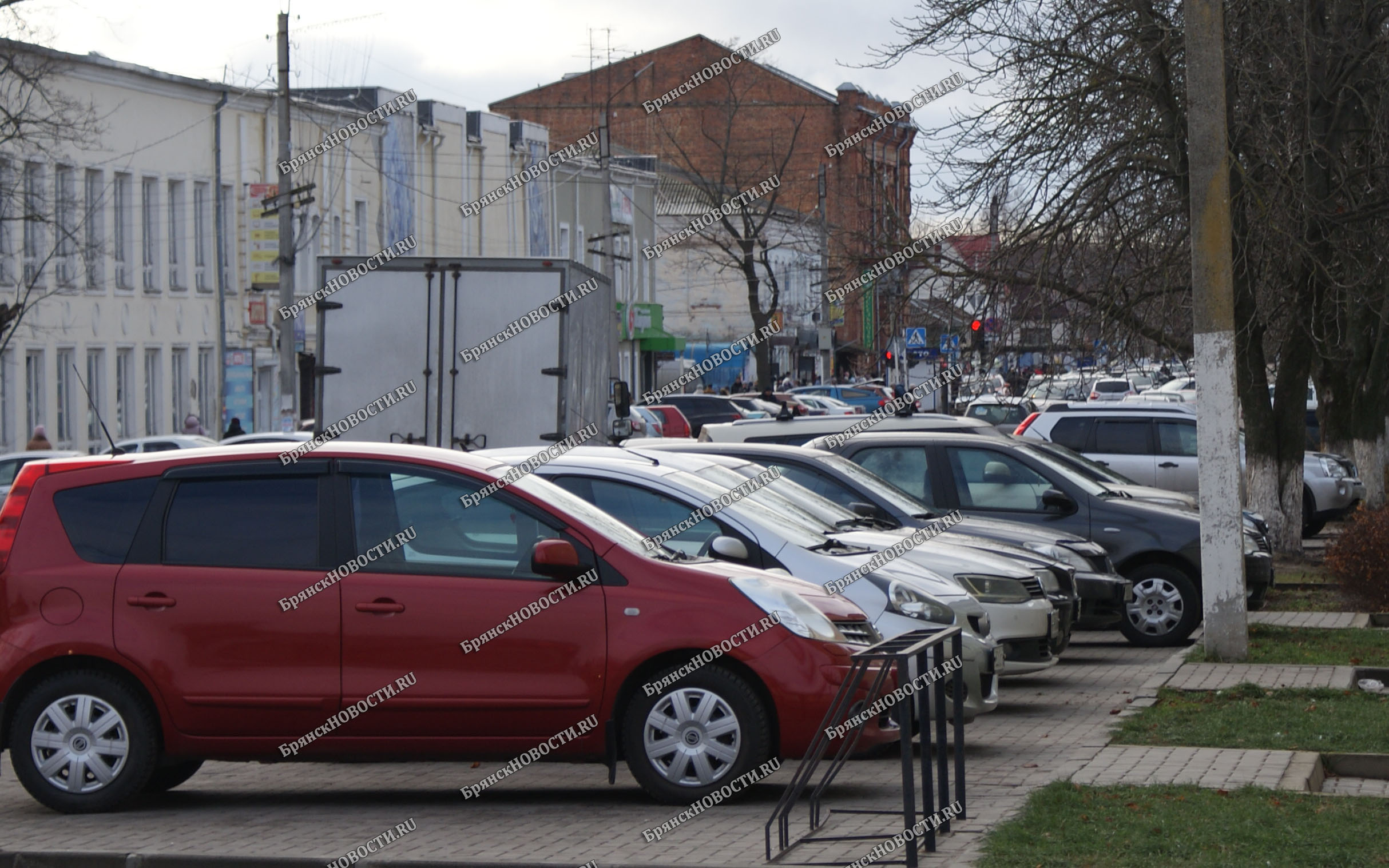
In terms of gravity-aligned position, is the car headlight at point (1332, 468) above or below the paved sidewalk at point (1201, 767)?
above

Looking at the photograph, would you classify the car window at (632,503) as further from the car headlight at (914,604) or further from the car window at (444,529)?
the car window at (444,529)

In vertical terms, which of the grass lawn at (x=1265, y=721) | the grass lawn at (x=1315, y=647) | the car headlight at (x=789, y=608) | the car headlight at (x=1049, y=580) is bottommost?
the grass lawn at (x=1315, y=647)

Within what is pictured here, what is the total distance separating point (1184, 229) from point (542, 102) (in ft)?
212

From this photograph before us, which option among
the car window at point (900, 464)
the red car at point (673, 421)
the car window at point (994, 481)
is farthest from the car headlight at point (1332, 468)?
the red car at point (673, 421)

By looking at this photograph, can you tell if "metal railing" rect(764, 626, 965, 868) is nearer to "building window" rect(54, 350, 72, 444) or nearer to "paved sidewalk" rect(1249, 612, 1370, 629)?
"paved sidewalk" rect(1249, 612, 1370, 629)

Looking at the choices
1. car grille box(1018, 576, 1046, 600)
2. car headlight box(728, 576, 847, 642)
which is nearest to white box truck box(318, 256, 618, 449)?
car grille box(1018, 576, 1046, 600)

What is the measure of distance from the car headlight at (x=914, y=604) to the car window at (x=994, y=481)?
15.9 ft

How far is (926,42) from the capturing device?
1845cm

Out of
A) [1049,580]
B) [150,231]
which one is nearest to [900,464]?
[1049,580]

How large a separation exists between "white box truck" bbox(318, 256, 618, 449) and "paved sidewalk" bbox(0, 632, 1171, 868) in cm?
557

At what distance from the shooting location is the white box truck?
14.7 meters

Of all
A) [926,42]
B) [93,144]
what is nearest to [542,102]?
[93,144]

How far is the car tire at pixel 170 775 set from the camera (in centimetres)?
823

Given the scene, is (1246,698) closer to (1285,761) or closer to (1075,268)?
(1285,761)
